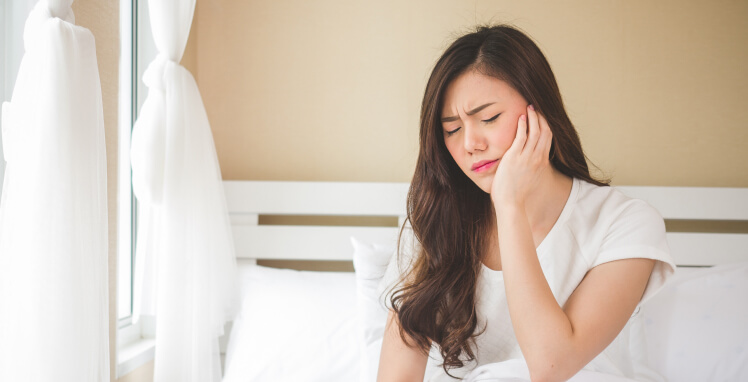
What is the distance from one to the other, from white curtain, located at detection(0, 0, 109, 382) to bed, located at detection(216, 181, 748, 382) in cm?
72

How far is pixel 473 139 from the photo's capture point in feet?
3.92

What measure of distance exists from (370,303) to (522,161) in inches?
32.1

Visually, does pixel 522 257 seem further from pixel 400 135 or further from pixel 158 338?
pixel 400 135

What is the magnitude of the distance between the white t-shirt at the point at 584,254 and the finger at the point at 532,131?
20 centimetres

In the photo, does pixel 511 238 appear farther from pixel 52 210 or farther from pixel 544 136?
pixel 52 210

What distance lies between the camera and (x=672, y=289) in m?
1.84

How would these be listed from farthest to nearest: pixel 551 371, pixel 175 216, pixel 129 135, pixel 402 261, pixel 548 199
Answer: pixel 129 135
pixel 175 216
pixel 402 261
pixel 548 199
pixel 551 371

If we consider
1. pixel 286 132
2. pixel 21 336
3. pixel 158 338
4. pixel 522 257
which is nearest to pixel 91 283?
pixel 21 336

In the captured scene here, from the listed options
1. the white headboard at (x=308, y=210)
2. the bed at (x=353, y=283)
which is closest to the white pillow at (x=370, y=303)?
the bed at (x=353, y=283)

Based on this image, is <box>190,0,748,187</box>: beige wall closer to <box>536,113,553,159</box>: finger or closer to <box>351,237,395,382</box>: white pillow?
<box>351,237,395,382</box>: white pillow

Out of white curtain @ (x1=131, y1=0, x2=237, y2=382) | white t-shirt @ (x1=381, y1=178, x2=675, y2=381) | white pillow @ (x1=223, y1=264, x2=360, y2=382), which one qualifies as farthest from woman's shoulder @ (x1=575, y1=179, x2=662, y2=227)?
white curtain @ (x1=131, y1=0, x2=237, y2=382)

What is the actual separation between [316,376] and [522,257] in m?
0.91

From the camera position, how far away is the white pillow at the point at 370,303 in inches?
66.6


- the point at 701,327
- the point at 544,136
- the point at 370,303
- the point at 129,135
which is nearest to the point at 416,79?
the point at 370,303
